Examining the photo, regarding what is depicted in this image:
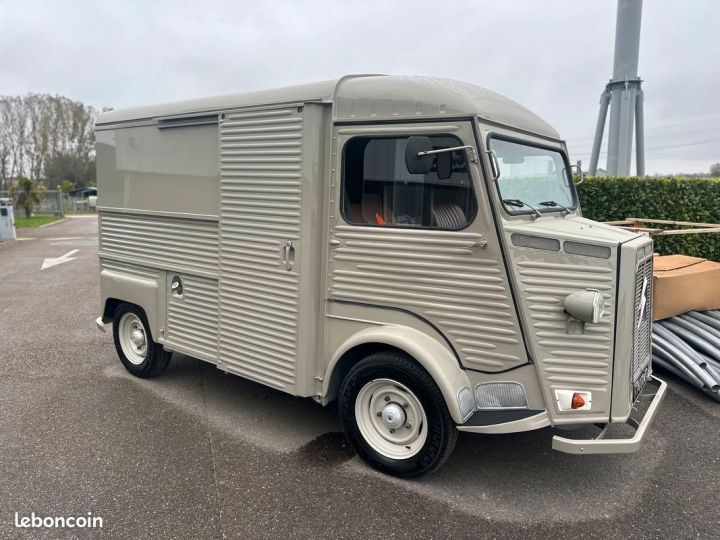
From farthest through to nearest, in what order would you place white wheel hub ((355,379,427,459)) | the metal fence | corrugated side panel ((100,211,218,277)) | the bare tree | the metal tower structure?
the bare tree, the metal fence, the metal tower structure, corrugated side panel ((100,211,218,277)), white wheel hub ((355,379,427,459))

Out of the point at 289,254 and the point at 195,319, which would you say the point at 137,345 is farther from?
the point at 289,254

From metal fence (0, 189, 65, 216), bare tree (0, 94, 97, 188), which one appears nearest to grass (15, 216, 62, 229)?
metal fence (0, 189, 65, 216)

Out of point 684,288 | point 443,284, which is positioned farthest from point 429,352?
point 684,288

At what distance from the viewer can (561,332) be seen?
3139 mm

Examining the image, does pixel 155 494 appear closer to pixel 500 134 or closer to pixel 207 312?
pixel 207 312

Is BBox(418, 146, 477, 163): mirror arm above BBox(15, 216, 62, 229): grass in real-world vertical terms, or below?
above

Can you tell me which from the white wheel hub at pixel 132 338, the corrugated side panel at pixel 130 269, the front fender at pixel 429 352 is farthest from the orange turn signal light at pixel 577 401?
the white wheel hub at pixel 132 338

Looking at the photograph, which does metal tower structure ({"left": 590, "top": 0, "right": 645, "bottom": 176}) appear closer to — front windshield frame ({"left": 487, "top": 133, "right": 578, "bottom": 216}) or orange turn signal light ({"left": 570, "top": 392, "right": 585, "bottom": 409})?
front windshield frame ({"left": 487, "top": 133, "right": 578, "bottom": 216})

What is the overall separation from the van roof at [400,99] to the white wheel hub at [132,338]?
2631 mm

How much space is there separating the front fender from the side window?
27.9 inches

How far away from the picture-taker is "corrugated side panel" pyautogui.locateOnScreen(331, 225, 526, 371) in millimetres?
3205

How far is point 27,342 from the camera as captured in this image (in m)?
6.56

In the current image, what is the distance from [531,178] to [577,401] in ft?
5.23

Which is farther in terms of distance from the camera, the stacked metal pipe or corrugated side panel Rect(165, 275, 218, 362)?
the stacked metal pipe
